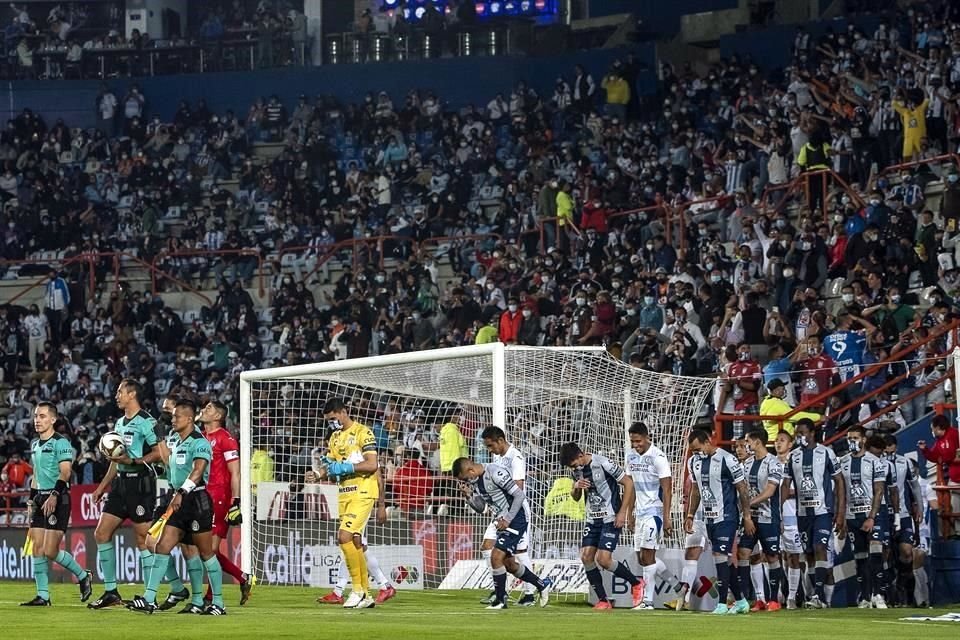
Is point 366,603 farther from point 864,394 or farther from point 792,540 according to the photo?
point 864,394

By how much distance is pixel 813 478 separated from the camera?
18516 millimetres

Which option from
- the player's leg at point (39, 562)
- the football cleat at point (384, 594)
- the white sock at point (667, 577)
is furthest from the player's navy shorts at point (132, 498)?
the white sock at point (667, 577)

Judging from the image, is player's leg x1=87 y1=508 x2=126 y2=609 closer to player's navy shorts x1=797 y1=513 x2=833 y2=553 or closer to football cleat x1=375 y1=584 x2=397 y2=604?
football cleat x1=375 y1=584 x2=397 y2=604

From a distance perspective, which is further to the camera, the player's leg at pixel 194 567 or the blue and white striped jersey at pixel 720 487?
the blue and white striped jersey at pixel 720 487

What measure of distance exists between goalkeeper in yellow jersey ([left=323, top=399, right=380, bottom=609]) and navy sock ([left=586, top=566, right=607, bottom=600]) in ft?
7.73

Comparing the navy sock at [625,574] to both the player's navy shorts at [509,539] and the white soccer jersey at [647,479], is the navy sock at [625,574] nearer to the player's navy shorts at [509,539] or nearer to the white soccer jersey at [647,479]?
the white soccer jersey at [647,479]

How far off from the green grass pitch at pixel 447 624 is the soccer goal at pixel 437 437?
129 inches

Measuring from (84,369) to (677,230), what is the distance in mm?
13296

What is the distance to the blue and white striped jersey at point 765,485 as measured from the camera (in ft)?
59.1

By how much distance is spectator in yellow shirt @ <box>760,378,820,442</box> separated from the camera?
22281 mm

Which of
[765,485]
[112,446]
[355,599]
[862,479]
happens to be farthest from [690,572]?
[112,446]

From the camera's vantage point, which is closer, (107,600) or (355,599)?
(107,600)

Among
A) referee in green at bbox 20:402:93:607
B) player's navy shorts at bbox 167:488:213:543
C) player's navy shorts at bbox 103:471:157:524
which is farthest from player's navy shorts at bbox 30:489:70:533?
player's navy shorts at bbox 167:488:213:543

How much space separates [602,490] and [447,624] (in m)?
3.68
